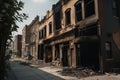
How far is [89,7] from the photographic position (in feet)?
60.8

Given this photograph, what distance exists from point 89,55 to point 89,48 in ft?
2.39

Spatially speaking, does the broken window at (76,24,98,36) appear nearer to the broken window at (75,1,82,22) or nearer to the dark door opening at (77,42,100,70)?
the dark door opening at (77,42,100,70)

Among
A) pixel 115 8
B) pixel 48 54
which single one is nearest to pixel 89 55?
pixel 115 8

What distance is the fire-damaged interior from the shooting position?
16359mm

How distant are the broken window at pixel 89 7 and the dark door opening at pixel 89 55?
10.9 ft

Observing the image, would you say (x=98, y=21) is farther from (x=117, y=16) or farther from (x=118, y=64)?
(x=118, y=64)

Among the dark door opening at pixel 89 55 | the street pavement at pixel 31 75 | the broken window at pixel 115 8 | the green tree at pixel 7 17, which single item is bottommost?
the street pavement at pixel 31 75

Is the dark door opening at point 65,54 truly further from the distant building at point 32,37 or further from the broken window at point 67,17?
the distant building at point 32,37

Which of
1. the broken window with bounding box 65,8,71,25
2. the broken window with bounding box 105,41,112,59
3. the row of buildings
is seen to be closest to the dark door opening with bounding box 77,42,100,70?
the row of buildings

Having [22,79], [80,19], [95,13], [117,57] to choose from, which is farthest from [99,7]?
[22,79]

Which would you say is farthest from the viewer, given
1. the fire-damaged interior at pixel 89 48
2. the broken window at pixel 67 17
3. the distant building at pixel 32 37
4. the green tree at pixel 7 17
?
the distant building at pixel 32 37

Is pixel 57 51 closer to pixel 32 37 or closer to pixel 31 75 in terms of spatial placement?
pixel 31 75

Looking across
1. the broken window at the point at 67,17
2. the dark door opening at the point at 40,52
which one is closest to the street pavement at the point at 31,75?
the broken window at the point at 67,17

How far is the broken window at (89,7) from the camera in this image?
58.7ft
